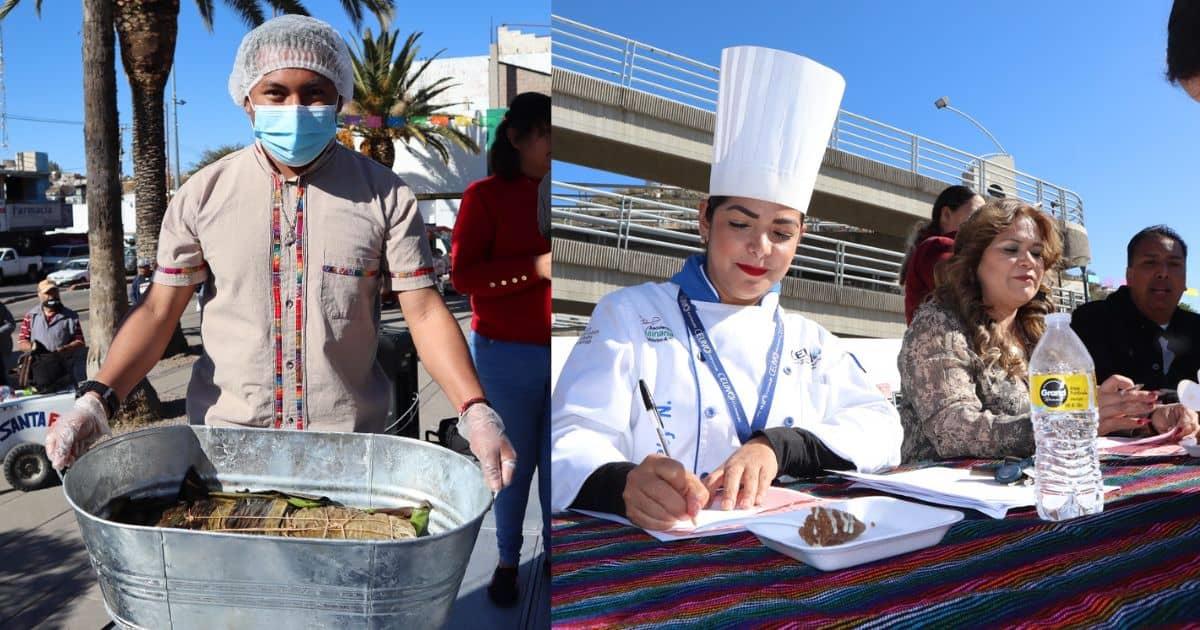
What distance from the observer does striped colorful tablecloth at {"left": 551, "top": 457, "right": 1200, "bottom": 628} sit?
1099 mm

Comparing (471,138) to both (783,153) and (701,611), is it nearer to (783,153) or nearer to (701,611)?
(783,153)

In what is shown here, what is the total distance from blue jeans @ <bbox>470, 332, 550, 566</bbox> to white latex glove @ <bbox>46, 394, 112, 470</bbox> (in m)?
0.85

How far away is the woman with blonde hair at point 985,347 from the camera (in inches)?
48.4

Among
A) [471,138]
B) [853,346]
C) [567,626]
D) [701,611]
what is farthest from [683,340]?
[471,138]

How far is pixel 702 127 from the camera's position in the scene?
3.94 feet

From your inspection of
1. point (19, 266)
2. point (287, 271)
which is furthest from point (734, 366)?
point (19, 266)

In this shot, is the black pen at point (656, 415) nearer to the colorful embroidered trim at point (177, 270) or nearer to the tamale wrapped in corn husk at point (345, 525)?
the tamale wrapped in corn husk at point (345, 525)

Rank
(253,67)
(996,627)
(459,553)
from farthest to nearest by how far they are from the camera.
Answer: (253,67)
(459,553)
(996,627)

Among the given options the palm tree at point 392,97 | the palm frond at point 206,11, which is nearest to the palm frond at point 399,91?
the palm tree at point 392,97

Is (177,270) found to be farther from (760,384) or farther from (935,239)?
(935,239)

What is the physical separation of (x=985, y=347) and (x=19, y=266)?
2829mm

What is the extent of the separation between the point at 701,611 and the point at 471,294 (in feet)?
3.87

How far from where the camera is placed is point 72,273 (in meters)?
2.66

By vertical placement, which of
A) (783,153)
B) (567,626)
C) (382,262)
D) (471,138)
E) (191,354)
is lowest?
(567,626)
